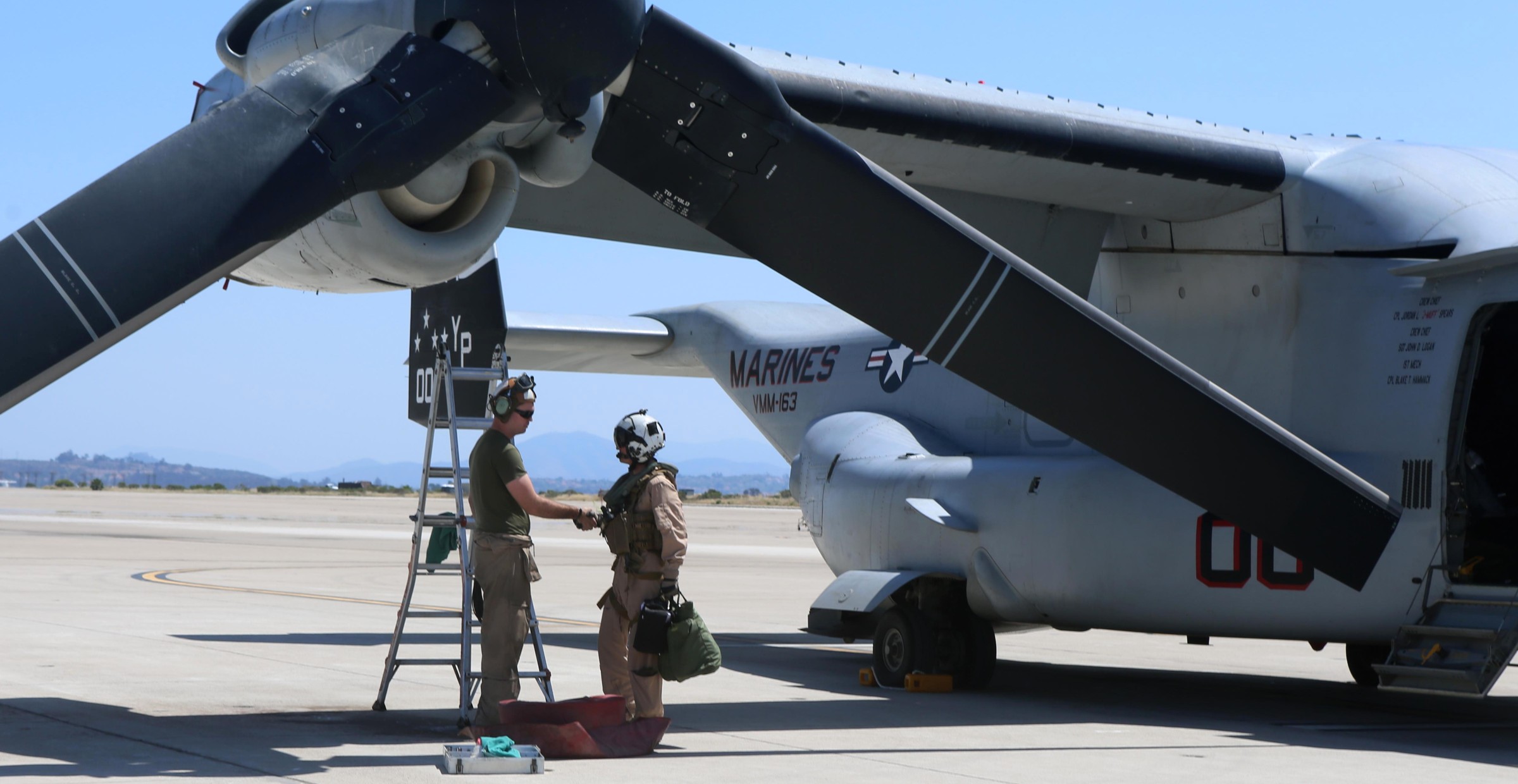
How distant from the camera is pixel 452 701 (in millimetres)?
9562

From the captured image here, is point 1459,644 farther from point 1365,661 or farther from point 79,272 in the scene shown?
point 79,272

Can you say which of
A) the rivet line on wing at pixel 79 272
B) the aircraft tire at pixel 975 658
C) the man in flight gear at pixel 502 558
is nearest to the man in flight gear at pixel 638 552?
the man in flight gear at pixel 502 558

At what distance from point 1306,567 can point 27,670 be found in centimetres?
843

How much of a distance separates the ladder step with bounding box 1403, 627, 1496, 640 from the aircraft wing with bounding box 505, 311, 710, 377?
837 centimetres

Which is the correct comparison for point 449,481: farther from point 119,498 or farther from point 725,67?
point 119,498

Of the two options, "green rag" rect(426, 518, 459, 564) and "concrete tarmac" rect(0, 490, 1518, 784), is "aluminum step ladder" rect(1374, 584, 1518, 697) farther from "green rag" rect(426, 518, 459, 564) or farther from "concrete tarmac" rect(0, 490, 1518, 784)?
"green rag" rect(426, 518, 459, 564)

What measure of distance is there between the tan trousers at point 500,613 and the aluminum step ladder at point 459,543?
8 cm

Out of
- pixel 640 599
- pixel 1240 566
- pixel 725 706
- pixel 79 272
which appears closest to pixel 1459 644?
pixel 1240 566

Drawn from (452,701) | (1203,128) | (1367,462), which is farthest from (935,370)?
(452,701)

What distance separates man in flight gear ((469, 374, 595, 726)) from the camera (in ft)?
26.5

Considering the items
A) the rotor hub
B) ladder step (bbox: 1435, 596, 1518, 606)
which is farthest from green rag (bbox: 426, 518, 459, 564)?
ladder step (bbox: 1435, 596, 1518, 606)

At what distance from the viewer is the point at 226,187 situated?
6.78 m

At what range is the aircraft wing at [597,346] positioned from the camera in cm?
1495

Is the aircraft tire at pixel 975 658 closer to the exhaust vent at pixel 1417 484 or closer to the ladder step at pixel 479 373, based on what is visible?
the exhaust vent at pixel 1417 484
